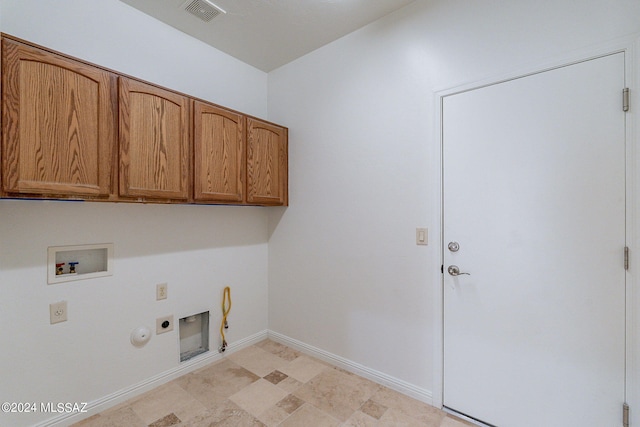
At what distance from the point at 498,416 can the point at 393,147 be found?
1.82 metres

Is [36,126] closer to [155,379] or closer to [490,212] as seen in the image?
[155,379]

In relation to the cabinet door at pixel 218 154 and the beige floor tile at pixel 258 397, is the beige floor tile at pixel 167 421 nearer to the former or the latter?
the beige floor tile at pixel 258 397

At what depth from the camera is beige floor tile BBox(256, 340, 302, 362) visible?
2.62 meters

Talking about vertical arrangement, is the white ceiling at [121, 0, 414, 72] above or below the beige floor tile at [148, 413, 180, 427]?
above

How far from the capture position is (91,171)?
159cm

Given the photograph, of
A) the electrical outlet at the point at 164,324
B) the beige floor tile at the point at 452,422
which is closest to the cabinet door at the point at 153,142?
the electrical outlet at the point at 164,324

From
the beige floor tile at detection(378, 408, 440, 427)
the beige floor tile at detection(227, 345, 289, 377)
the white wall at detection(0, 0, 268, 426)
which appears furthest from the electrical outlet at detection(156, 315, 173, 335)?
the beige floor tile at detection(378, 408, 440, 427)

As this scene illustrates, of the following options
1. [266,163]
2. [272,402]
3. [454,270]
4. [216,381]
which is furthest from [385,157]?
[216,381]

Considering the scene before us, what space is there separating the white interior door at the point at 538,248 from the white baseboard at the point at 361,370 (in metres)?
0.21

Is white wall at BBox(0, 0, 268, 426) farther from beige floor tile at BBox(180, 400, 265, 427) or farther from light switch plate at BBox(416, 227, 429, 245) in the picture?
light switch plate at BBox(416, 227, 429, 245)

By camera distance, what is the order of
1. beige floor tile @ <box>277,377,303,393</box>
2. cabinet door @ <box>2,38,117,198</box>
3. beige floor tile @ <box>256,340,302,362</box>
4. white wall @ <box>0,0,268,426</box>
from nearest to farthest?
cabinet door @ <box>2,38,117,198</box> < white wall @ <box>0,0,268,426</box> < beige floor tile @ <box>277,377,303,393</box> < beige floor tile @ <box>256,340,302,362</box>

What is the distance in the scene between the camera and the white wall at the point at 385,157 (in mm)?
1657

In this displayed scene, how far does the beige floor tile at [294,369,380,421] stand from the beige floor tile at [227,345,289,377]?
0.38m

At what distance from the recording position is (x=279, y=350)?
2740mm
